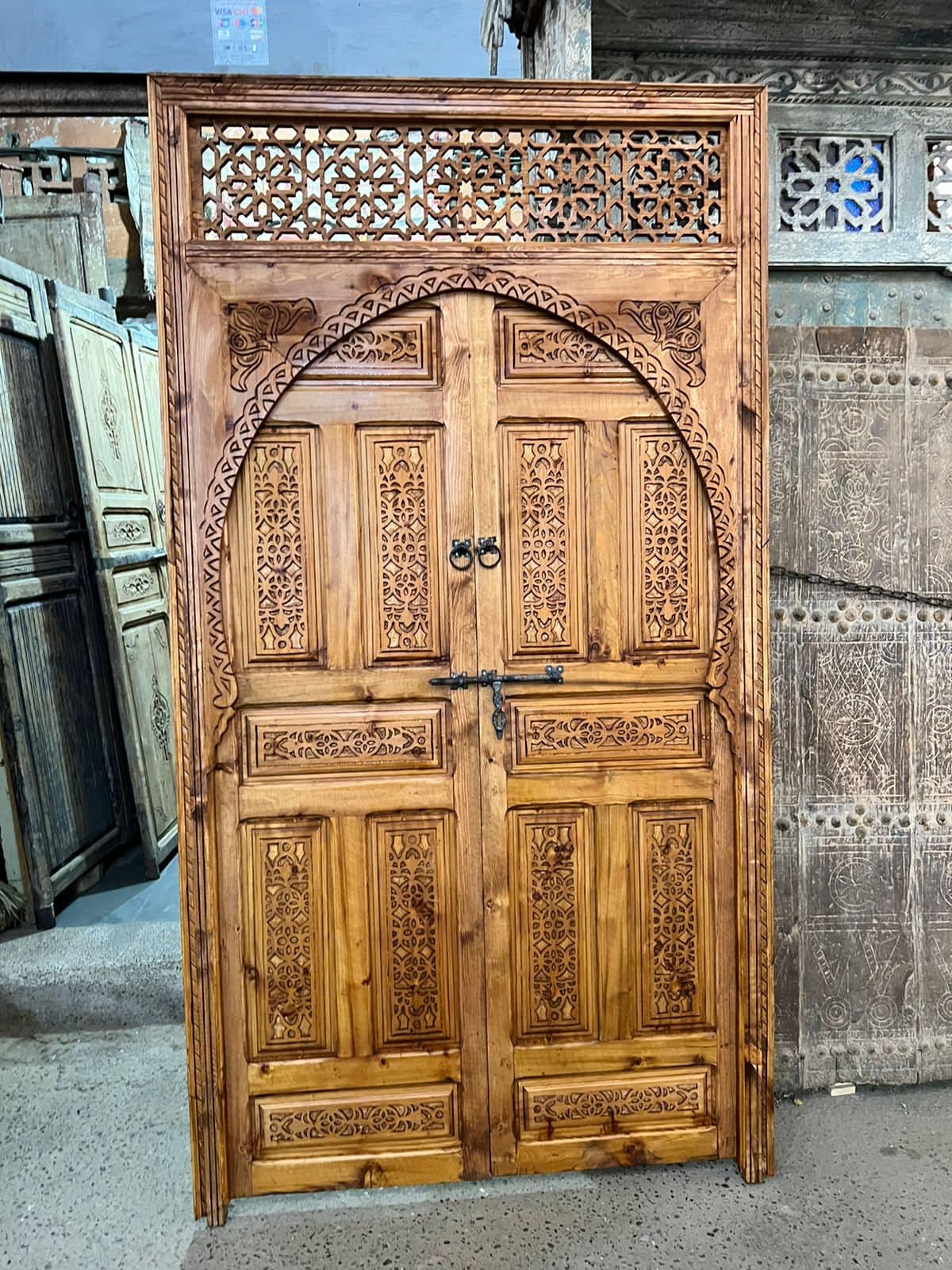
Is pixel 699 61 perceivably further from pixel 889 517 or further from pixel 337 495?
pixel 337 495

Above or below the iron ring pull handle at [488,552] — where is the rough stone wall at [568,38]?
above

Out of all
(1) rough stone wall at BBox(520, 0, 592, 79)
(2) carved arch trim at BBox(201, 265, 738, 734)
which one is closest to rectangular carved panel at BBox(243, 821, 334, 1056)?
(2) carved arch trim at BBox(201, 265, 738, 734)

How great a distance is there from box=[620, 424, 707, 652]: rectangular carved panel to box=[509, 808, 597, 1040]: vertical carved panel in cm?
45

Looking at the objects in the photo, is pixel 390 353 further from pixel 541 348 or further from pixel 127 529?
pixel 127 529

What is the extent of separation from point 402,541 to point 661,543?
58cm

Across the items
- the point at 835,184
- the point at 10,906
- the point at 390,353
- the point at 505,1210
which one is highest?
the point at 835,184

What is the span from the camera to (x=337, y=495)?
1981mm

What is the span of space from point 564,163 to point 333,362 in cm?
66

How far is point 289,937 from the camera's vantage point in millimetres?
2047

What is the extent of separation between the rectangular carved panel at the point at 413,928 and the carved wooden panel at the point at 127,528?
145 cm

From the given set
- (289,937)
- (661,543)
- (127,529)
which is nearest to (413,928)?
(289,937)

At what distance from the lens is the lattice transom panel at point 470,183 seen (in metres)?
1.92

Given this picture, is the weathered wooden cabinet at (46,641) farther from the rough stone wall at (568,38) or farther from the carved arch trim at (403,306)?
the rough stone wall at (568,38)

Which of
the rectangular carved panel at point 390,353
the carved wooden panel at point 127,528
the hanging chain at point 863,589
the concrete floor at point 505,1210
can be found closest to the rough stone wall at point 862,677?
the hanging chain at point 863,589
